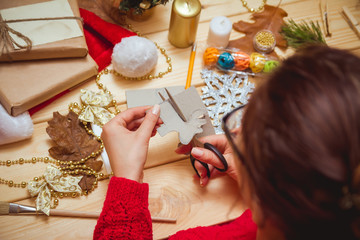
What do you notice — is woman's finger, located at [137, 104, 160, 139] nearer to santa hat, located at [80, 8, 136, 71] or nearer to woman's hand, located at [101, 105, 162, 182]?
woman's hand, located at [101, 105, 162, 182]

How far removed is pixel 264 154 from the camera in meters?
0.35

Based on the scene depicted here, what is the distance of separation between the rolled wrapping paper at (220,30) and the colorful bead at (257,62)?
3.9 inches

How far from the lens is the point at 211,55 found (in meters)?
0.86

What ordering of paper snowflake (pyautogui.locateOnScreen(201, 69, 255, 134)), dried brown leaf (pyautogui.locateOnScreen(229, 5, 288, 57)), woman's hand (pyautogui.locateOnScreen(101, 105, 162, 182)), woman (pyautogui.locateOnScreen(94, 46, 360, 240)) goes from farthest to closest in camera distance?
1. dried brown leaf (pyautogui.locateOnScreen(229, 5, 288, 57))
2. paper snowflake (pyautogui.locateOnScreen(201, 69, 255, 134))
3. woman's hand (pyautogui.locateOnScreen(101, 105, 162, 182))
4. woman (pyautogui.locateOnScreen(94, 46, 360, 240))

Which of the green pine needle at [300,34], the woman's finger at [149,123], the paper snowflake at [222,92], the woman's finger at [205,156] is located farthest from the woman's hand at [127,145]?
the green pine needle at [300,34]

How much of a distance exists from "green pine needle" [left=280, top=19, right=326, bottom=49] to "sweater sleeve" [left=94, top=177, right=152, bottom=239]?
0.67 meters

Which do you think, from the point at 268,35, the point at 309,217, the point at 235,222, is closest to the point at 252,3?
the point at 268,35

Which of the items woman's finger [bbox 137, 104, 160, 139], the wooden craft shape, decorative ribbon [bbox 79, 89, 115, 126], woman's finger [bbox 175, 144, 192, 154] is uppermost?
woman's finger [bbox 137, 104, 160, 139]

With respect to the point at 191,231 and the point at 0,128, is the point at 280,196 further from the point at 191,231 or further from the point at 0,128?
the point at 0,128

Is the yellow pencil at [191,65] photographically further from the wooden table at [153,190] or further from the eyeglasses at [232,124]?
the eyeglasses at [232,124]

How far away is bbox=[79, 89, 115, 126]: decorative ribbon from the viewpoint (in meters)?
0.76

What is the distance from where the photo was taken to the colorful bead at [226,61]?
0.84m

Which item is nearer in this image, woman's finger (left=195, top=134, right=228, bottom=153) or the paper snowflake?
woman's finger (left=195, top=134, right=228, bottom=153)

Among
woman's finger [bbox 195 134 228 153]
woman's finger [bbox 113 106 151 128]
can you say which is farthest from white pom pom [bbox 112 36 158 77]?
woman's finger [bbox 195 134 228 153]
